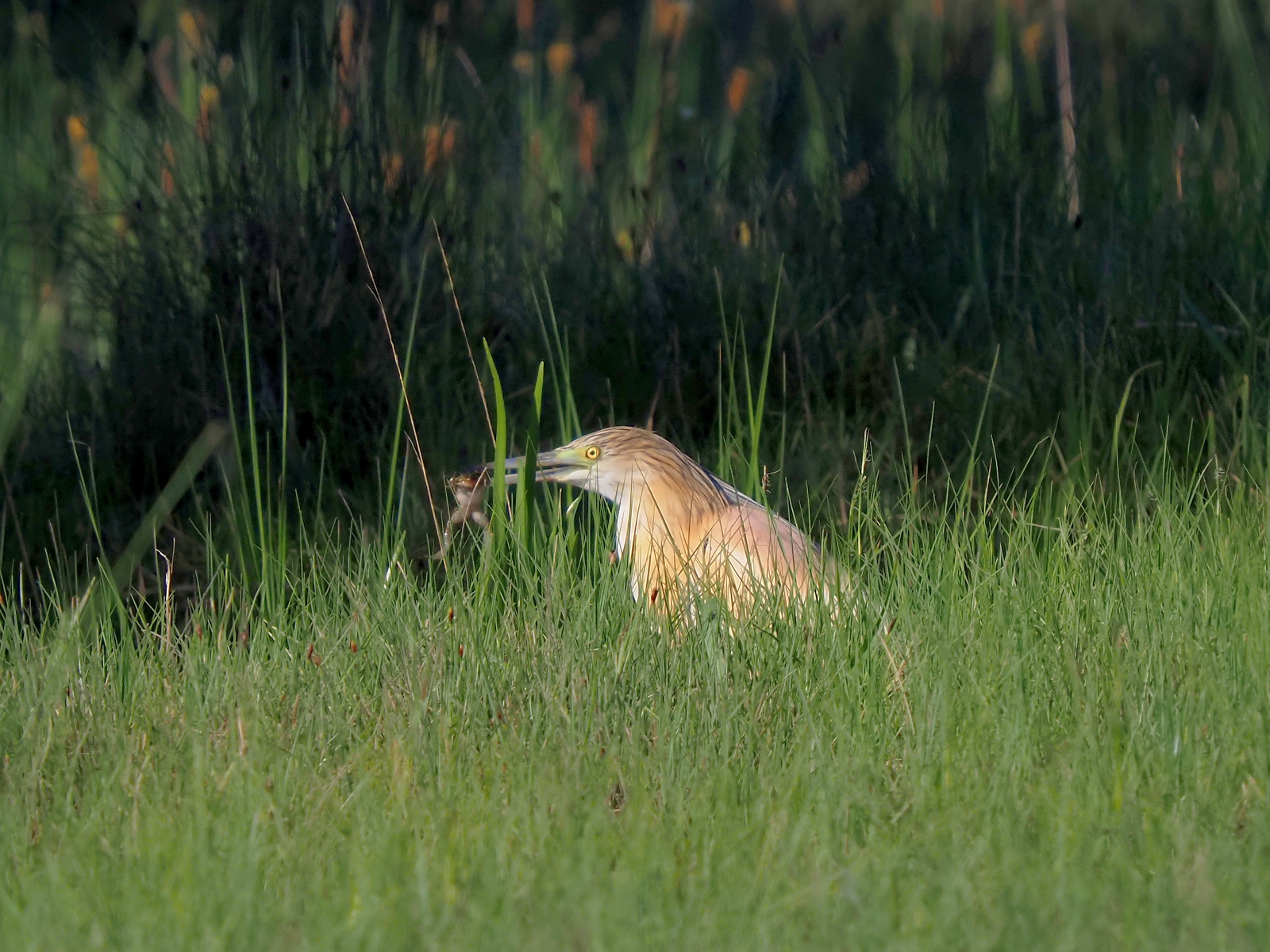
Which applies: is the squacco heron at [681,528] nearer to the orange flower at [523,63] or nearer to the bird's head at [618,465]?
the bird's head at [618,465]

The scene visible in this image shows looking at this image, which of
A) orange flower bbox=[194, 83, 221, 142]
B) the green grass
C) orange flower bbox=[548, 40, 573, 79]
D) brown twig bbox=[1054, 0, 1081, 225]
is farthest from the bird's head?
orange flower bbox=[548, 40, 573, 79]

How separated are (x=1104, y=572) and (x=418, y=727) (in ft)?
4.99

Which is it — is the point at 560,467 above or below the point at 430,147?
below

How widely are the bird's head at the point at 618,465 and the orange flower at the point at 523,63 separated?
329cm

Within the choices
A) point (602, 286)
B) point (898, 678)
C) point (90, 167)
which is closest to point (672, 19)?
point (602, 286)

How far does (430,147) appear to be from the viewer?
538cm

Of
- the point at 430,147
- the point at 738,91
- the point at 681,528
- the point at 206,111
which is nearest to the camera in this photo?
the point at 681,528

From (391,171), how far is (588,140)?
5.45ft

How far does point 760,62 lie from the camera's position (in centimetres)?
827

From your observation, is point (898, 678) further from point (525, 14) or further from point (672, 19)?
point (525, 14)

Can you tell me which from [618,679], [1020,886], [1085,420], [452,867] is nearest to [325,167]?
[1085,420]

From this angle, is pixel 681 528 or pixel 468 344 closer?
pixel 681 528

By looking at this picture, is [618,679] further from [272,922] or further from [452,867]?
[272,922]

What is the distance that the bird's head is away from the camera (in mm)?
4016
